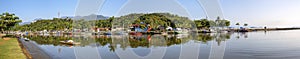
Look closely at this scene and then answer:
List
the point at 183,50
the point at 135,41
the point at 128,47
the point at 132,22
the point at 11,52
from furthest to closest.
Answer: the point at 132,22 < the point at 135,41 < the point at 128,47 < the point at 183,50 < the point at 11,52

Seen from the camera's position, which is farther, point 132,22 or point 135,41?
point 132,22

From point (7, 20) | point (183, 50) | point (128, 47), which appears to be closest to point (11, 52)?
point (128, 47)

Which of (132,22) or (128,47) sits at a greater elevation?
(132,22)

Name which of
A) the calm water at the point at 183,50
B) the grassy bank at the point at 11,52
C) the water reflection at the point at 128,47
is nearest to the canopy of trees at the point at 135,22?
the water reflection at the point at 128,47

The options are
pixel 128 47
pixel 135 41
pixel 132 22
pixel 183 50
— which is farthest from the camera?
pixel 132 22

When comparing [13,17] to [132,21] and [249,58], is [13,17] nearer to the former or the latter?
[132,21]

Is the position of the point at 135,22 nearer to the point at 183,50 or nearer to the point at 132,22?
the point at 132,22

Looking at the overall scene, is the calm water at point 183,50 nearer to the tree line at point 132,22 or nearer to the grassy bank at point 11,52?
the grassy bank at point 11,52

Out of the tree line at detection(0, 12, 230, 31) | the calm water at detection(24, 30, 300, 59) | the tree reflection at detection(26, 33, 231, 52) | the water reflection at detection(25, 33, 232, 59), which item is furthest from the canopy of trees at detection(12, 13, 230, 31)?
the calm water at detection(24, 30, 300, 59)

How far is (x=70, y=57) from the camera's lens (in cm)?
2498

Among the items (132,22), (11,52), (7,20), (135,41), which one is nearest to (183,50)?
(11,52)

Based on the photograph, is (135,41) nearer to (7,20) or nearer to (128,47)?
(128,47)

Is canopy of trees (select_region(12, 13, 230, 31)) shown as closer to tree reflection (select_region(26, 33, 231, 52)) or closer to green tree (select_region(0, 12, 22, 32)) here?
green tree (select_region(0, 12, 22, 32))

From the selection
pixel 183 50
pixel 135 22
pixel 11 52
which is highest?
pixel 135 22
